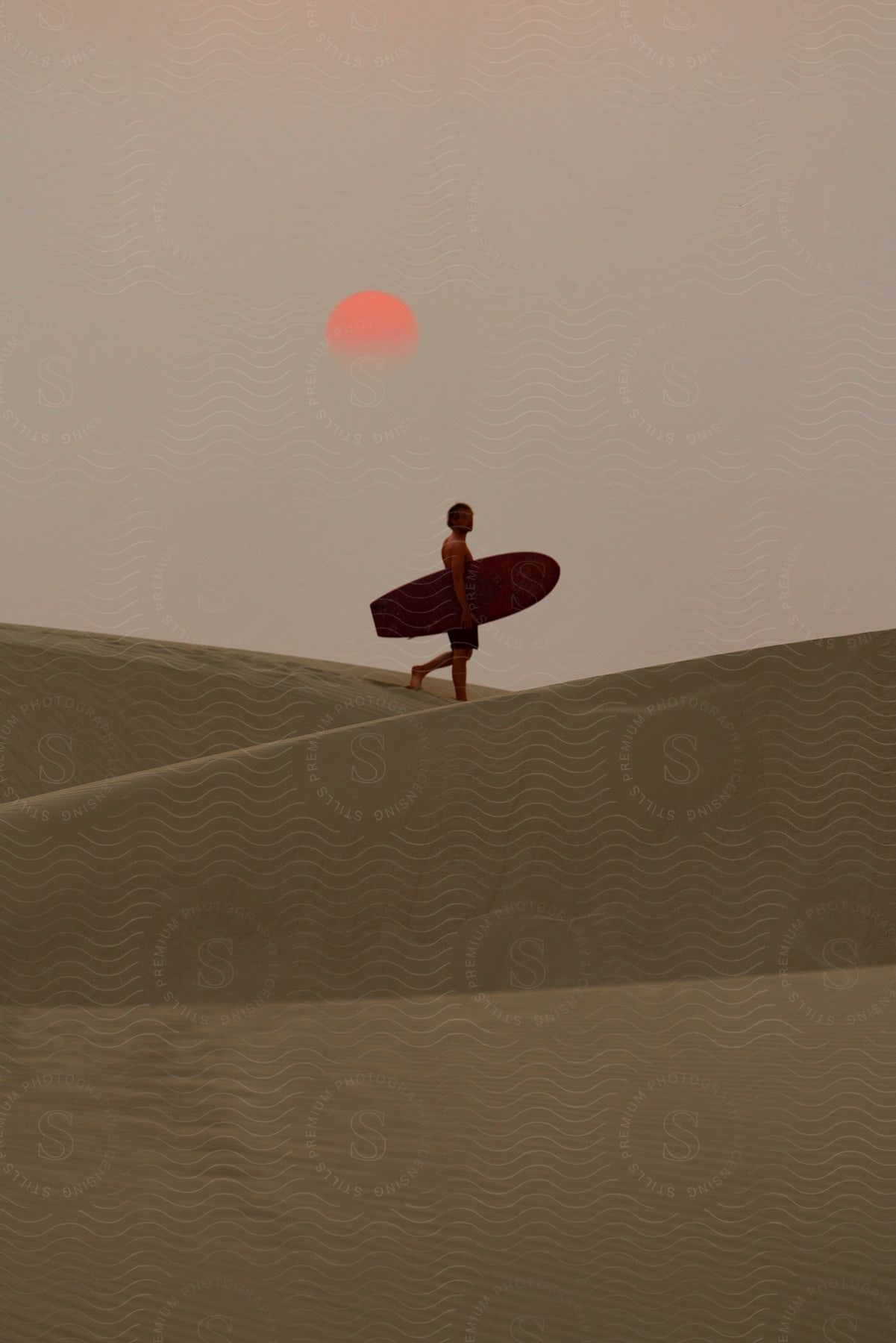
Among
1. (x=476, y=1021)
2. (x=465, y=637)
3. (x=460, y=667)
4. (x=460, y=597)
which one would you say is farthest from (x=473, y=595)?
(x=476, y=1021)

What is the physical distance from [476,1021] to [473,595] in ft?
10.9

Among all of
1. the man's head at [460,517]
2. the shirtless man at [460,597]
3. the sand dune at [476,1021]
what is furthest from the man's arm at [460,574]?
the sand dune at [476,1021]

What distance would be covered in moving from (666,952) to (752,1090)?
3.39 feet

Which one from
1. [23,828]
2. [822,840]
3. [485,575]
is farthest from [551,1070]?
[485,575]

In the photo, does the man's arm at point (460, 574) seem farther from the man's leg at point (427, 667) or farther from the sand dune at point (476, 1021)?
the sand dune at point (476, 1021)

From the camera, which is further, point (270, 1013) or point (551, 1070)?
A: point (270, 1013)

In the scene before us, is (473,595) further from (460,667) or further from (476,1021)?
(476,1021)

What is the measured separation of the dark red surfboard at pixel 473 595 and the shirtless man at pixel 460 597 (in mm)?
41

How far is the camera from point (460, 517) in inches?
249

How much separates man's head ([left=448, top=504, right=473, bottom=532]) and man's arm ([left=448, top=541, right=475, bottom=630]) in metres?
0.11

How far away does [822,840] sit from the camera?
4.32 metres

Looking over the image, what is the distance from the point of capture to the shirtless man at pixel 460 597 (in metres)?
6.36

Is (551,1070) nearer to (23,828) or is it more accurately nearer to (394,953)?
(394,953)

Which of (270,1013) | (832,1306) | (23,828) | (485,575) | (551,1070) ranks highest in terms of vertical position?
(485,575)
